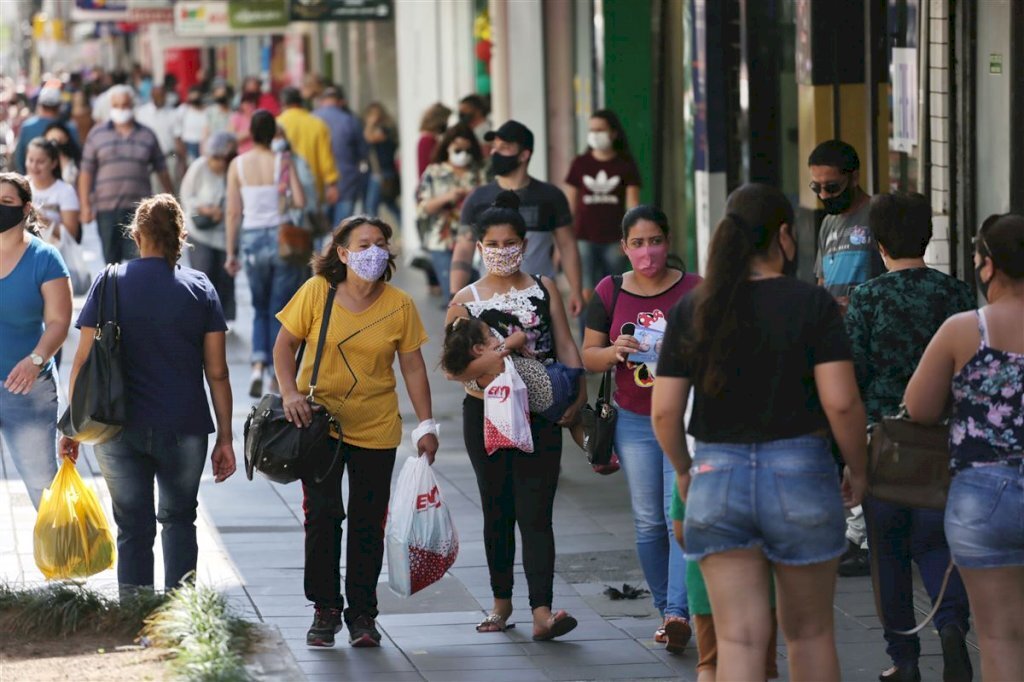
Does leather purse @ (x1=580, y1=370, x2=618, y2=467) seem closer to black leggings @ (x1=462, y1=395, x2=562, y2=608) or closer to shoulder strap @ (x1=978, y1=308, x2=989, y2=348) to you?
black leggings @ (x1=462, y1=395, x2=562, y2=608)

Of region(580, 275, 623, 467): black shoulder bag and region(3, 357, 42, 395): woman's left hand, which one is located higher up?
region(3, 357, 42, 395): woman's left hand

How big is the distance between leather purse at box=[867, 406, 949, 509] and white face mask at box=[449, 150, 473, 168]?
8660mm

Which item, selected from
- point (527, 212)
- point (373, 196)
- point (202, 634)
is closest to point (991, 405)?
point (202, 634)

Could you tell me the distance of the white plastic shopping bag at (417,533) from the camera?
7.20 metres

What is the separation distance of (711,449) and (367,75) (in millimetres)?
25855

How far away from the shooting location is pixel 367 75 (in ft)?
100

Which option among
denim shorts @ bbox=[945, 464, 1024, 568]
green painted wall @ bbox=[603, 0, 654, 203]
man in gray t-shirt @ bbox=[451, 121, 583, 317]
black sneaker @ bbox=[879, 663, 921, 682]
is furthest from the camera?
green painted wall @ bbox=[603, 0, 654, 203]

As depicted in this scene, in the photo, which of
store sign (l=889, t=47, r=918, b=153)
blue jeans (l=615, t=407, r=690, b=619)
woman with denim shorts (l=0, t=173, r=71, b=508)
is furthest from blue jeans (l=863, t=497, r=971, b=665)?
store sign (l=889, t=47, r=918, b=153)

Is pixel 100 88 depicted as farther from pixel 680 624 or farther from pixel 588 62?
pixel 680 624

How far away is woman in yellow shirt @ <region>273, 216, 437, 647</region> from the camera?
23.6ft

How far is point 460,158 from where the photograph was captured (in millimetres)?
14211

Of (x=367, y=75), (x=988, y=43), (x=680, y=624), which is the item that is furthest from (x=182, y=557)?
(x=367, y=75)

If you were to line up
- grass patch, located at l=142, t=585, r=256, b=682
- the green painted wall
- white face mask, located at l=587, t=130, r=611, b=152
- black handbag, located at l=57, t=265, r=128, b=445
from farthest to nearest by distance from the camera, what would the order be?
the green painted wall → white face mask, located at l=587, t=130, r=611, b=152 → black handbag, located at l=57, t=265, r=128, b=445 → grass patch, located at l=142, t=585, r=256, b=682

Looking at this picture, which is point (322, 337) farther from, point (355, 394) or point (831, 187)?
point (831, 187)
